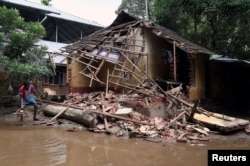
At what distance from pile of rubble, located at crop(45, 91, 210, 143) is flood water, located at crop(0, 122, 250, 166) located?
0.45 meters

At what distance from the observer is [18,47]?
13031 millimetres

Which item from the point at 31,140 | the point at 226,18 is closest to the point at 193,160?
Result: the point at 31,140

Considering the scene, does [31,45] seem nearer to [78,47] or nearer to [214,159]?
[78,47]

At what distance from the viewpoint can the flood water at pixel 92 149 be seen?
6754mm

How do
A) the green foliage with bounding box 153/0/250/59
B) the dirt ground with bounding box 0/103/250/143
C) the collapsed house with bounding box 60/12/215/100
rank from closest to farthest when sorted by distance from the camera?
the dirt ground with bounding box 0/103/250/143, the collapsed house with bounding box 60/12/215/100, the green foliage with bounding box 153/0/250/59

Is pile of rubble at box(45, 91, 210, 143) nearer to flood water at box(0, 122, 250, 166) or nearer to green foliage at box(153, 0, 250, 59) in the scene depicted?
flood water at box(0, 122, 250, 166)

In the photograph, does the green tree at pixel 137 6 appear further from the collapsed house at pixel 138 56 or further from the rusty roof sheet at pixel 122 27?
the collapsed house at pixel 138 56

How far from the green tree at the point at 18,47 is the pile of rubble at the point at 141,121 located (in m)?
2.45

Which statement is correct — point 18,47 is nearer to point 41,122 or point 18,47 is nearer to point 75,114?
point 41,122

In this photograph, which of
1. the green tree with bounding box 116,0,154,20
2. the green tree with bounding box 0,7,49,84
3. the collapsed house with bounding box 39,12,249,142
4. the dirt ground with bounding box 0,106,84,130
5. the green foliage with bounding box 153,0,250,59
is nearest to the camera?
the collapsed house with bounding box 39,12,249,142

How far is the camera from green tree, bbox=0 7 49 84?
12.3 metres

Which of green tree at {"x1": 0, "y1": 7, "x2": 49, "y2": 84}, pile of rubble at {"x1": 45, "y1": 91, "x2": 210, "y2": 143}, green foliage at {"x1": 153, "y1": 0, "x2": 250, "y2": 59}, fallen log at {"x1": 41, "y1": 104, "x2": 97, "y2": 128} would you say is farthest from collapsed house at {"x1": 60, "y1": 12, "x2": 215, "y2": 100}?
green foliage at {"x1": 153, "y1": 0, "x2": 250, "y2": 59}

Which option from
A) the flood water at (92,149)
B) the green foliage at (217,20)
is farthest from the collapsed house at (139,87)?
the green foliage at (217,20)

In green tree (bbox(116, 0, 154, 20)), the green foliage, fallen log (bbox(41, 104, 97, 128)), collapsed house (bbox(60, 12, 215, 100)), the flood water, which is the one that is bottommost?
the flood water
